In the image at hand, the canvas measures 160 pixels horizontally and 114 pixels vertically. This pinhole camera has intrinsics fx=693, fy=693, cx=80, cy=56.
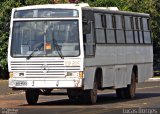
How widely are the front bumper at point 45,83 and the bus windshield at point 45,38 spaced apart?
789 millimetres

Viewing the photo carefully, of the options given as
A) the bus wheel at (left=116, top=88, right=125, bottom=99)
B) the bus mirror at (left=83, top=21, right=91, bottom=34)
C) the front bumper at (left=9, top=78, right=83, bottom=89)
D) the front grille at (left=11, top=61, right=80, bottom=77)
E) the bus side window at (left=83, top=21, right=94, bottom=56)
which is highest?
the bus mirror at (left=83, top=21, right=91, bottom=34)

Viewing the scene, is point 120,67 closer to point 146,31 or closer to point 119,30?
point 119,30

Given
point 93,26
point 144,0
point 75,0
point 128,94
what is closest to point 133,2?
point 144,0

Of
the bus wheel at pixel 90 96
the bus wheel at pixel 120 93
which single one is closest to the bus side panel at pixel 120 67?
the bus wheel at pixel 120 93

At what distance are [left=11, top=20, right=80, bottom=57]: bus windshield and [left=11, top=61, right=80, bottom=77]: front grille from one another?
262 millimetres

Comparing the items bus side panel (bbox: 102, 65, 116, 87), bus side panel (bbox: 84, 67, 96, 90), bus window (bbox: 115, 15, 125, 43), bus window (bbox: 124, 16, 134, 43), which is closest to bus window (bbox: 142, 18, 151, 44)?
bus window (bbox: 124, 16, 134, 43)

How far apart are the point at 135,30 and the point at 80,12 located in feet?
20.2

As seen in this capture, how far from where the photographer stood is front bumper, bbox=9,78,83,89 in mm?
21722

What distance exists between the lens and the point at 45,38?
22.3 meters

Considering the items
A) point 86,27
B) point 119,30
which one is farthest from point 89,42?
point 119,30

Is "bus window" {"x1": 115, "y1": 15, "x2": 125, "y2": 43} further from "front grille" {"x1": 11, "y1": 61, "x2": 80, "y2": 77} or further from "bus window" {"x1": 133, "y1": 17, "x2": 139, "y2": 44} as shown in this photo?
"front grille" {"x1": 11, "y1": 61, "x2": 80, "y2": 77}

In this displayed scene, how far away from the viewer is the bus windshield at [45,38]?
2205 cm

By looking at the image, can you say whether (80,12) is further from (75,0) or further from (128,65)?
(75,0)

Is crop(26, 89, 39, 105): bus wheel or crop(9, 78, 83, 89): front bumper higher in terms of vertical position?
crop(9, 78, 83, 89): front bumper
